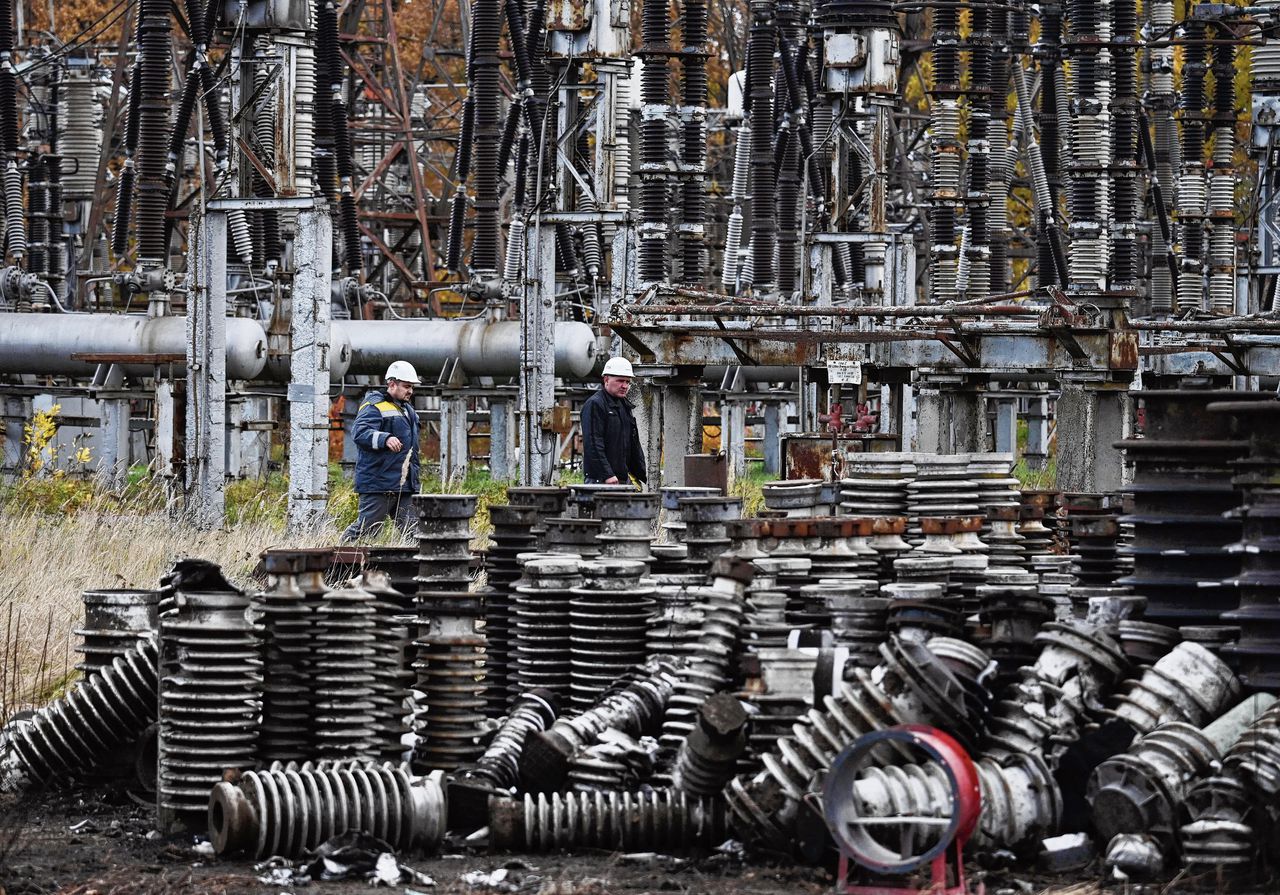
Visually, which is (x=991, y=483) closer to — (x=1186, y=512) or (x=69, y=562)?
(x=1186, y=512)

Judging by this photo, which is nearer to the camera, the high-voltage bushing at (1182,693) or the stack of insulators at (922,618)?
the high-voltage bushing at (1182,693)

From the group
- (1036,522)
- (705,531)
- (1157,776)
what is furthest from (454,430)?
(1157,776)

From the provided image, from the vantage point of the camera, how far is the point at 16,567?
12.5 metres

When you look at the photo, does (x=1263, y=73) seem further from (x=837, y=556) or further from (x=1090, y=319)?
(x=837, y=556)

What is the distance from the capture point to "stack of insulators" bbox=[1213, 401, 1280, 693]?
7320mm

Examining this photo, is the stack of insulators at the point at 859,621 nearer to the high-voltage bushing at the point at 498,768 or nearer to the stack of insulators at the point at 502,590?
the high-voltage bushing at the point at 498,768

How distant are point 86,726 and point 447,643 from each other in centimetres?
142

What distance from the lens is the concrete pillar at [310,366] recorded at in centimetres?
1582

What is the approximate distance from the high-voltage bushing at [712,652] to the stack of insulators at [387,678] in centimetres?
99

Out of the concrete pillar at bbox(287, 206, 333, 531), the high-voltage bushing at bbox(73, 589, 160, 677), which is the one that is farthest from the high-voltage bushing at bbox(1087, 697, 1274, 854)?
the concrete pillar at bbox(287, 206, 333, 531)

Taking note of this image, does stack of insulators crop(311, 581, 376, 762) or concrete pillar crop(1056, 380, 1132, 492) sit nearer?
stack of insulators crop(311, 581, 376, 762)

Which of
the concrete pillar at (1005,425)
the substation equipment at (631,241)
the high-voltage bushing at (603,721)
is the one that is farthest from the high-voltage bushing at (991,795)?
the concrete pillar at (1005,425)

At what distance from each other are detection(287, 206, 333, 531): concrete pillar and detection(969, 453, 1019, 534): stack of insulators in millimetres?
6652

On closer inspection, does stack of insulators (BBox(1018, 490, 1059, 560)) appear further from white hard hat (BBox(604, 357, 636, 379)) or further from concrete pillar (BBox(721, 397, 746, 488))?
concrete pillar (BBox(721, 397, 746, 488))
